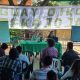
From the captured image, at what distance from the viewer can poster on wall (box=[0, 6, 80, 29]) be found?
52.2 feet

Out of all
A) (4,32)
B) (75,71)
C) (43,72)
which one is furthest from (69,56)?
(4,32)

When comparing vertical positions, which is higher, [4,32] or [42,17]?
[42,17]

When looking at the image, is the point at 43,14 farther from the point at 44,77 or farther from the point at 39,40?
the point at 44,77

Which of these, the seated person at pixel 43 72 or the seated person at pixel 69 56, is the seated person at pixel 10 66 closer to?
the seated person at pixel 43 72

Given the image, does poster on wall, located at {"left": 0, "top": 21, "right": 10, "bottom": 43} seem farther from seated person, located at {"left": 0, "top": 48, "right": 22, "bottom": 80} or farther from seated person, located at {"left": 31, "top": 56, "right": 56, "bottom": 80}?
seated person, located at {"left": 31, "top": 56, "right": 56, "bottom": 80}

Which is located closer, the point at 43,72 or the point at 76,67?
the point at 43,72

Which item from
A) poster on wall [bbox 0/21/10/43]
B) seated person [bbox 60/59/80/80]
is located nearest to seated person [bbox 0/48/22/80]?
seated person [bbox 60/59/80/80]

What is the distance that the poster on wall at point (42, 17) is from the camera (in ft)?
52.2

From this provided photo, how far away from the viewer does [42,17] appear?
1619cm

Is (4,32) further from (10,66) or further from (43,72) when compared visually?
(43,72)

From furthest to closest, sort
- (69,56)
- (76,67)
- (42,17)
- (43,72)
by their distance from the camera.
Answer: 1. (42,17)
2. (69,56)
3. (76,67)
4. (43,72)

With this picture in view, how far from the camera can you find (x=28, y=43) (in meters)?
15.0

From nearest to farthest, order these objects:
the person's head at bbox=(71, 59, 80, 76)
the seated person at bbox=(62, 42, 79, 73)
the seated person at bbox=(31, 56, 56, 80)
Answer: the seated person at bbox=(31, 56, 56, 80)
the person's head at bbox=(71, 59, 80, 76)
the seated person at bbox=(62, 42, 79, 73)

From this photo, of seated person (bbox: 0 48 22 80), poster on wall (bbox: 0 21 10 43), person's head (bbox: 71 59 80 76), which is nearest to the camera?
person's head (bbox: 71 59 80 76)
